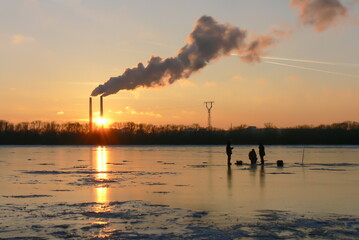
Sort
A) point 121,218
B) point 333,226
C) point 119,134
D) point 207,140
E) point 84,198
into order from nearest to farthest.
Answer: point 333,226, point 121,218, point 84,198, point 207,140, point 119,134

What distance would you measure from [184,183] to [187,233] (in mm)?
10331

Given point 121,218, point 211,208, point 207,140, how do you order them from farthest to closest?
1. point 207,140
2. point 211,208
3. point 121,218

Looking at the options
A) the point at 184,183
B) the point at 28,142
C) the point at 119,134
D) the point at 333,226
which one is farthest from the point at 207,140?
the point at 333,226

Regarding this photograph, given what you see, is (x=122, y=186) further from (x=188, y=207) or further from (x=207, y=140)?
(x=207, y=140)

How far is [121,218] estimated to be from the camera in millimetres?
12234

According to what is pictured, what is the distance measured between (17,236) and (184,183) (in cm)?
1119

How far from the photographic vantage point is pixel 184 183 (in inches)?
820

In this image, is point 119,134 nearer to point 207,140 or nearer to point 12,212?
point 207,140

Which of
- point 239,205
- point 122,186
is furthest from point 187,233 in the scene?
point 122,186

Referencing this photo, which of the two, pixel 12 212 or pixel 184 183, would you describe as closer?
pixel 12 212

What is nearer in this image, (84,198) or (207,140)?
(84,198)

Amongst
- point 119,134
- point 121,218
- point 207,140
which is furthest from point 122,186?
Result: point 119,134

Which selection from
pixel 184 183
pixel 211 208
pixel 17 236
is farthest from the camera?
pixel 184 183

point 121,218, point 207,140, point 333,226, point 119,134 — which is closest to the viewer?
point 333,226
